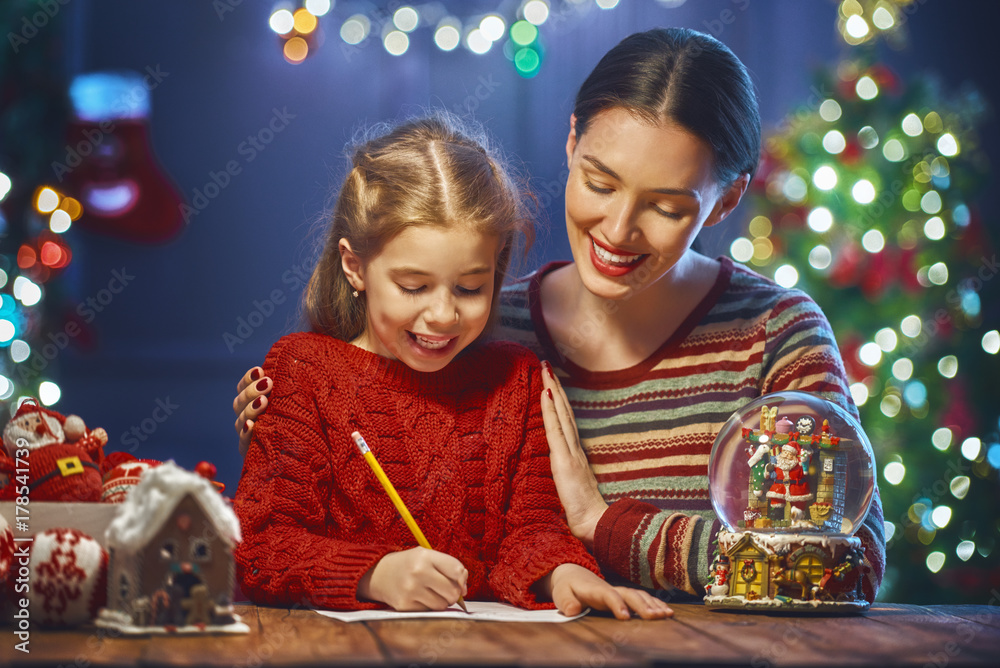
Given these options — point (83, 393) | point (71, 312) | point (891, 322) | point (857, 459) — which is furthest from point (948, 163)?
point (83, 393)

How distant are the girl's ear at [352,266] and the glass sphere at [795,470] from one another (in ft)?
2.02

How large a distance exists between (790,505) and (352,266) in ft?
2.45

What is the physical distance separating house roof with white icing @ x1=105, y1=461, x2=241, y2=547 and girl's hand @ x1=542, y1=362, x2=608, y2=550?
61 cm

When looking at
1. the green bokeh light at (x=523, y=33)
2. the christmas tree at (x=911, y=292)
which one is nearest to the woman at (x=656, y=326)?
the christmas tree at (x=911, y=292)

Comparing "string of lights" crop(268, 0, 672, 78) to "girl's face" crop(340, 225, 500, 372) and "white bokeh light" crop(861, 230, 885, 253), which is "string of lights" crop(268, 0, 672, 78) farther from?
"girl's face" crop(340, 225, 500, 372)

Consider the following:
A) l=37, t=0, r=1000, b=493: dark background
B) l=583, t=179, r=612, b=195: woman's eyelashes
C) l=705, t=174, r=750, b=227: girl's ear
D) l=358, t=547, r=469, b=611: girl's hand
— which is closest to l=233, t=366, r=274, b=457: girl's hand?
l=358, t=547, r=469, b=611: girl's hand

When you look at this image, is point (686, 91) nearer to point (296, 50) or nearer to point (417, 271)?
point (417, 271)

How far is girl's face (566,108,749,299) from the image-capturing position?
1.50 m

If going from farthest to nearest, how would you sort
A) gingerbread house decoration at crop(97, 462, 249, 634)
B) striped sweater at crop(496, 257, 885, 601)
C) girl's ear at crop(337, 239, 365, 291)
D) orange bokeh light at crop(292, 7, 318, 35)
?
orange bokeh light at crop(292, 7, 318, 35) < striped sweater at crop(496, 257, 885, 601) < girl's ear at crop(337, 239, 365, 291) < gingerbread house decoration at crop(97, 462, 249, 634)

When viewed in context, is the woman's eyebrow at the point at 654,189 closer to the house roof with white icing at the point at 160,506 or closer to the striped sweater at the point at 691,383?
the striped sweater at the point at 691,383

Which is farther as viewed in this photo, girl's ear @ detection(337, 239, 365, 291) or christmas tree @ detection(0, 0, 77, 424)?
christmas tree @ detection(0, 0, 77, 424)

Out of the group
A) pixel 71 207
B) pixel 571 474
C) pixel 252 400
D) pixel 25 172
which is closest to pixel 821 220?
pixel 571 474

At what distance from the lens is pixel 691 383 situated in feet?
5.53

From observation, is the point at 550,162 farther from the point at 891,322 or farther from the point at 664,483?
the point at 664,483
